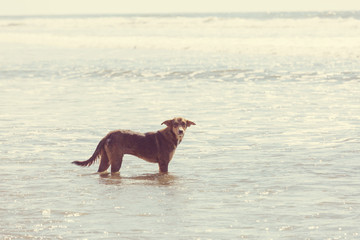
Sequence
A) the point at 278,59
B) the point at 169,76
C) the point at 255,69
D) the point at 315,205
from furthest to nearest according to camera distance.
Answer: the point at 278,59 → the point at 255,69 → the point at 169,76 → the point at 315,205

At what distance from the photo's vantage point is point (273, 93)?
714 inches

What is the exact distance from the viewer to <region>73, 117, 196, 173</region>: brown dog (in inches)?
368

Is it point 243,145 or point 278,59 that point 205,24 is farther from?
point 243,145

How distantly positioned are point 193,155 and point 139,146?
1355 millimetres

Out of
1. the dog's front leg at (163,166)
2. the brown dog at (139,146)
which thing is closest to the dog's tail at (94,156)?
the brown dog at (139,146)

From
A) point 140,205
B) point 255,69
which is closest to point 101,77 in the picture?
point 255,69

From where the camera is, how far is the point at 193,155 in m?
10.5

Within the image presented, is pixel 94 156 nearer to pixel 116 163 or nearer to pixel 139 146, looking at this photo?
pixel 116 163

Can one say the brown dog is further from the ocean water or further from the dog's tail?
the ocean water

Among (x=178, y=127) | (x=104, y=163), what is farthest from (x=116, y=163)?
(x=178, y=127)

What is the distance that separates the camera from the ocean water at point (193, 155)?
22.3ft

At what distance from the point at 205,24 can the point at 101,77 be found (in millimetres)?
43699

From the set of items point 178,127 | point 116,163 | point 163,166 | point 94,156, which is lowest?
point 163,166

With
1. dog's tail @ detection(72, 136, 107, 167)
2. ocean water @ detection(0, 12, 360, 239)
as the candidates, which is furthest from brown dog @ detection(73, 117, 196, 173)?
ocean water @ detection(0, 12, 360, 239)
